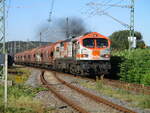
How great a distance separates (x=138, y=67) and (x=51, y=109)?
35.5 ft

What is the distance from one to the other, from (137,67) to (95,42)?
4.01m

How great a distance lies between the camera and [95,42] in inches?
850

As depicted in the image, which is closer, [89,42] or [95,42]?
[89,42]

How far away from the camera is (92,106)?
33.2 ft

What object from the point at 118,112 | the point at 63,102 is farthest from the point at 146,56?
the point at 118,112

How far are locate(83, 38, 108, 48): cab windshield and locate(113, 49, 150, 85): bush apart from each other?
216 centimetres

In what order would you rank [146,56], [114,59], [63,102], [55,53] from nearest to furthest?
[63,102], [146,56], [114,59], [55,53]

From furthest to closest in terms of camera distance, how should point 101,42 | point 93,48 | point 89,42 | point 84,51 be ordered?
point 101,42 → point 89,42 → point 93,48 → point 84,51

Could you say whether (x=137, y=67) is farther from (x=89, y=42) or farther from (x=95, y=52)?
(x=89, y=42)

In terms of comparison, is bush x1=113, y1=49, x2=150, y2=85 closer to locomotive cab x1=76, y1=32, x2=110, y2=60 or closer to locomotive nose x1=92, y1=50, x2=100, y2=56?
locomotive cab x1=76, y1=32, x2=110, y2=60

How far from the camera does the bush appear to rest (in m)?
18.1

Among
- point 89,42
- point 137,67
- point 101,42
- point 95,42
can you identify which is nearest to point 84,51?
point 89,42

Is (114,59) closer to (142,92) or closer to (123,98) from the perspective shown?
(142,92)

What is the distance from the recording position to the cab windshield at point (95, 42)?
21344mm
